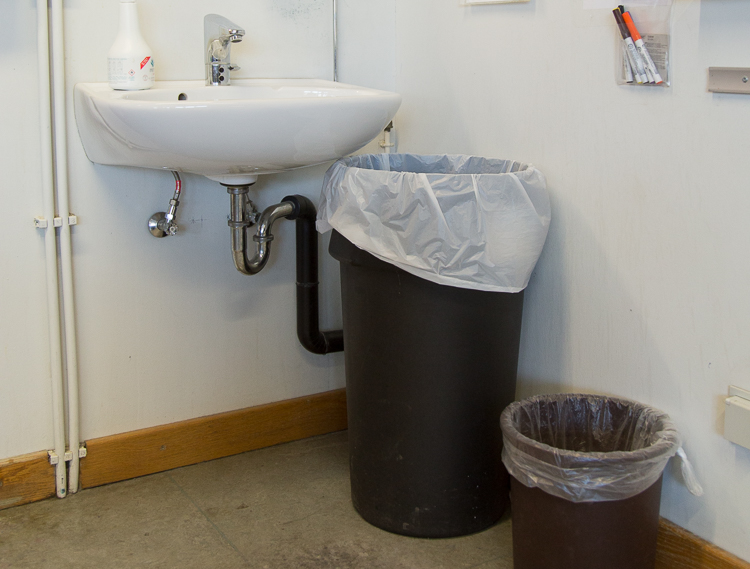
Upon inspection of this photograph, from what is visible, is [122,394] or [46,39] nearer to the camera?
[46,39]

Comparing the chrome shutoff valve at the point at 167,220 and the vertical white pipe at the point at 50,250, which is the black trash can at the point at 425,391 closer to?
the chrome shutoff valve at the point at 167,220

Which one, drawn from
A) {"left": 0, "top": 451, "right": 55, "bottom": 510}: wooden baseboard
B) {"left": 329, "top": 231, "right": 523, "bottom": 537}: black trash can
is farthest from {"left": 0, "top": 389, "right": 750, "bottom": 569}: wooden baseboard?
{"left": 329, "top": 231, "right": 523, "bottom": 537}: black trash can

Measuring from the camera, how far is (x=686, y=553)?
108 cm

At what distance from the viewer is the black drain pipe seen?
4.86 feet

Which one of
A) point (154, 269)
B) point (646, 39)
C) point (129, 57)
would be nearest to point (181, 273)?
point (154, 269)

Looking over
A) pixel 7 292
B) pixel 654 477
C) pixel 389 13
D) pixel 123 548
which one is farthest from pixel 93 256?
pixel 654 477

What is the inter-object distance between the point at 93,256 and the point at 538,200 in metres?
0.83

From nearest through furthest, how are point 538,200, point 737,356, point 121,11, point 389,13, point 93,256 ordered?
point 737,356 < point 538,200 < point 121,11 < point 93,256 < point 389,13

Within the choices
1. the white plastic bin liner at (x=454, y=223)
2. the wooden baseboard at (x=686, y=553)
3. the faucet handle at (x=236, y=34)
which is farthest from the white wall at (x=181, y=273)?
the wooden baseboard at (x=686, y=553)

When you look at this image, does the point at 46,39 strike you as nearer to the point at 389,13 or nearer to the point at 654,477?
the point at 389,13

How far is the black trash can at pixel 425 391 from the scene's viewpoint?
3.79 ft

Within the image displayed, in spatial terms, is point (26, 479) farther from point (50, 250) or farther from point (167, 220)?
point (167, 220)

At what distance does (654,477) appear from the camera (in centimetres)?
99

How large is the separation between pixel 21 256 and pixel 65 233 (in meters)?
0.09
